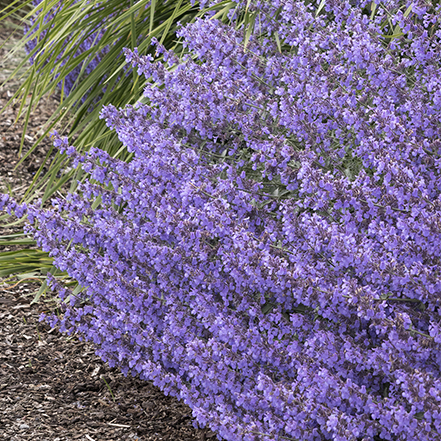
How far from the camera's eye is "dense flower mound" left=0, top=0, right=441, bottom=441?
160 centimetres

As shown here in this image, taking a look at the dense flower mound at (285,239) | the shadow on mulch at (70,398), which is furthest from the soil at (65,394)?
the dense flower mound at (285,239)

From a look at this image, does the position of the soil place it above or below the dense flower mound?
below

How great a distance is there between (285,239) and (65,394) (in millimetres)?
1213

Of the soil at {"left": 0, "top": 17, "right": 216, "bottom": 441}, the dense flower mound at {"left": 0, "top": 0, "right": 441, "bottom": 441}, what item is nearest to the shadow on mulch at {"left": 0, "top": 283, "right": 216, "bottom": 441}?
the soil at {"left": 0, "top": 17, "right": 216, "bottom": 441}

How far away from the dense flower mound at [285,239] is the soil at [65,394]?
0.25 m

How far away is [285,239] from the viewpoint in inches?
73.5

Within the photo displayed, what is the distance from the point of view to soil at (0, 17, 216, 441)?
226 cm

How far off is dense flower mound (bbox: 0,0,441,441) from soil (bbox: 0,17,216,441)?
0.25m

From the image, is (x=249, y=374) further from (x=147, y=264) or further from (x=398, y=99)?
(x=398, y=99)

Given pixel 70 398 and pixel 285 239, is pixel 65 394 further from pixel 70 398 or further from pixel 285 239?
pixel 285 239

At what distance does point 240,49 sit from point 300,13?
24 cm

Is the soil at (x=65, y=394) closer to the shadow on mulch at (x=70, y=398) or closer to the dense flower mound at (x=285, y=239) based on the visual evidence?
the shadow on mulch at (x=70, y=398)

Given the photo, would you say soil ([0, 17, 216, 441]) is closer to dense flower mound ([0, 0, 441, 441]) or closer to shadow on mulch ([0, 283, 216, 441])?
shadow on mulch ([0, 283, 216, 441])

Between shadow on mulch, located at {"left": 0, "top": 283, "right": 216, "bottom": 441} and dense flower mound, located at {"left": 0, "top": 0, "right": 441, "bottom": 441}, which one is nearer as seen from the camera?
dense flower mound, located at {"left": 0, "top": 0, "right": 441, "bottom": 441}
